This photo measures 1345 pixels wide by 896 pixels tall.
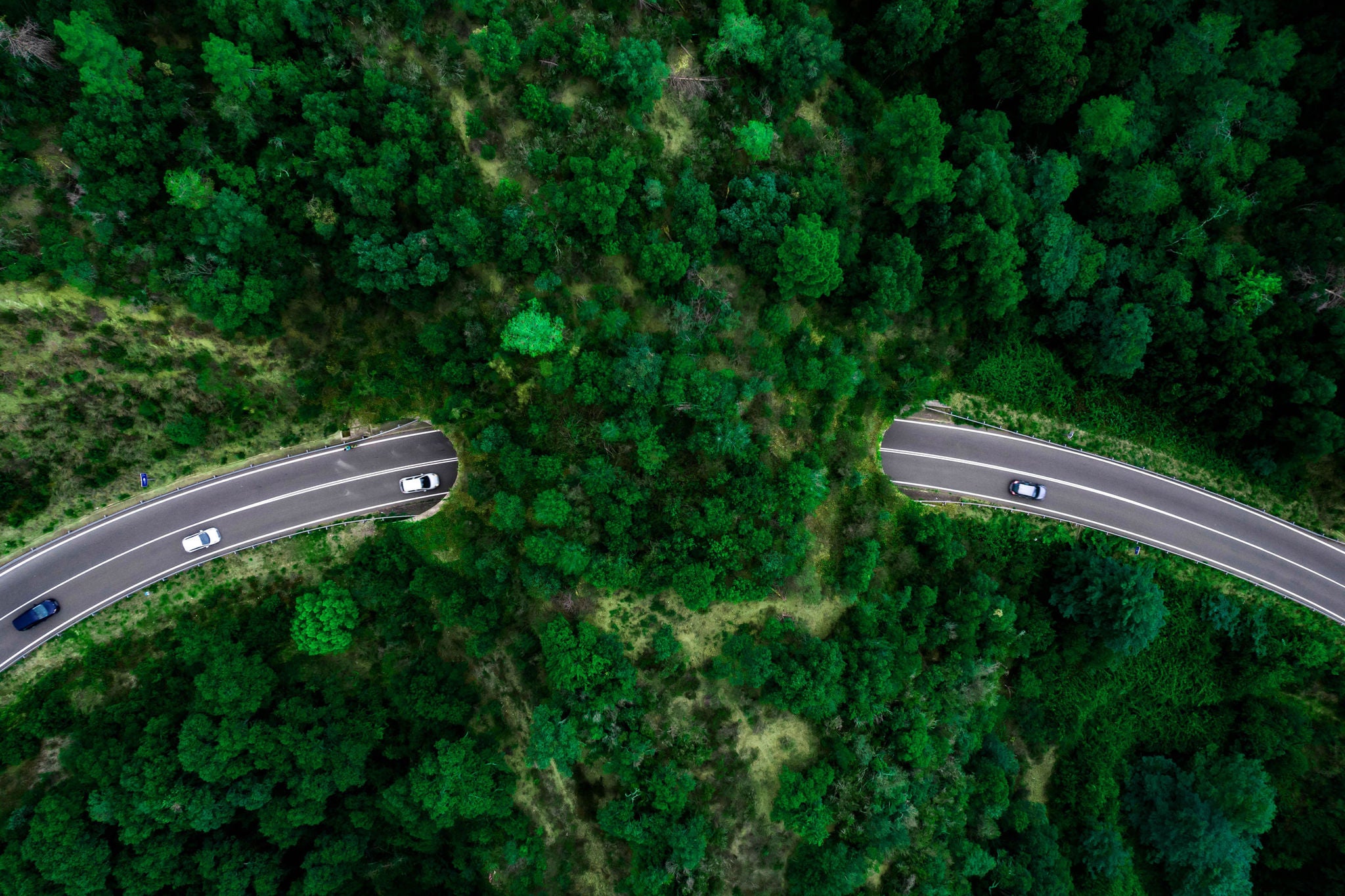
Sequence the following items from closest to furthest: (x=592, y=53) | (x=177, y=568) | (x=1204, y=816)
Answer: (x=592, y=53), (x=177, y=568), (x=1204, y=816)

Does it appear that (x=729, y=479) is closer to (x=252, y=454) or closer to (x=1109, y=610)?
(x=1109, y=610)

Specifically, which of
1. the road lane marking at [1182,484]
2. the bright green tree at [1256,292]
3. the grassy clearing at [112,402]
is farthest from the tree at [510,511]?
the bright green tree at [1256,292]

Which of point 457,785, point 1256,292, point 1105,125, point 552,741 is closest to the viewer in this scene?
point 552,741

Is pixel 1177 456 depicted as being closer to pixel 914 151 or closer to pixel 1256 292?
pixel 1256 292

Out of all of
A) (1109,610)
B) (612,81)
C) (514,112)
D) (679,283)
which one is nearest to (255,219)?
(514,112)

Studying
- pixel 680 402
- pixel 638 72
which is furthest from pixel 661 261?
pixel 638 72

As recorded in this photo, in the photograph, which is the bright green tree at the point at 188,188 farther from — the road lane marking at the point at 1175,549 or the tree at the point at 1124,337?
the tree at the point at 1124,337

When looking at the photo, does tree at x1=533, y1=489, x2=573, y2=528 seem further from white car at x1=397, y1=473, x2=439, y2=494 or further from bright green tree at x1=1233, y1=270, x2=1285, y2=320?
bright green tree at x1=1233, y1=270, x2=1285, y2=320
